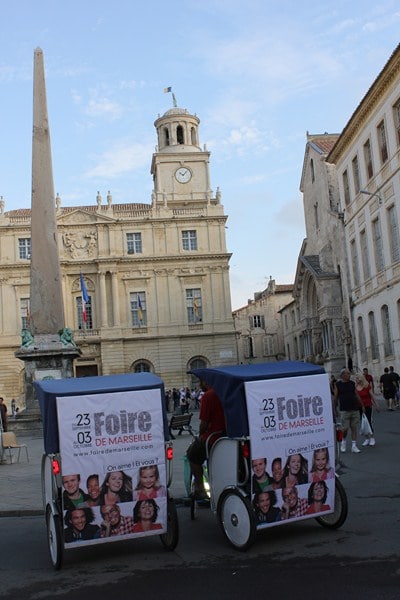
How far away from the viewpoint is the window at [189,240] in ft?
177

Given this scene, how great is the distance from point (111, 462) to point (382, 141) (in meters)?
22.9

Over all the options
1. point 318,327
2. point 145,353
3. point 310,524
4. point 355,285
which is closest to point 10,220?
point 145,353

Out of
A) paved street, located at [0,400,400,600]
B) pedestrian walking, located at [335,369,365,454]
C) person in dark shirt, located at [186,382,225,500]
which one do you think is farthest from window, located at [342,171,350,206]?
person in dark shirt, located at [186,382,225,500]

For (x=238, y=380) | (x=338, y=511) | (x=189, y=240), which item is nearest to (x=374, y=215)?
(x=338, y=511)

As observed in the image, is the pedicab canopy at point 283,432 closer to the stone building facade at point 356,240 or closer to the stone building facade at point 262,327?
the stone building facade at point 356,240

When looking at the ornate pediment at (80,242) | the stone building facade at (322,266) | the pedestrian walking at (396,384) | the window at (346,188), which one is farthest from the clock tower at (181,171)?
the pedestrian walking at (396,384)

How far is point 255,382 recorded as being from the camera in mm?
6531

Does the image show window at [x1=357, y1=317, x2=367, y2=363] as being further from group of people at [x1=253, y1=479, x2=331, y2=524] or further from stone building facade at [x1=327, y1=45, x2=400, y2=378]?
group of people at [x1=253, y1=479, x2=331, y2=524]

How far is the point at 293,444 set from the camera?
668 cm

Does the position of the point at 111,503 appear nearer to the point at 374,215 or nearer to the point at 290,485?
the point at 290,485

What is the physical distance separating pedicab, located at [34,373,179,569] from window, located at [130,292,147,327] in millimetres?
46116

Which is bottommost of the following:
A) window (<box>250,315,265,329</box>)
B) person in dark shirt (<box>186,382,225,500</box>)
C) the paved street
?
the paved street

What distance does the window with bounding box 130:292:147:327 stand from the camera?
52.7 m

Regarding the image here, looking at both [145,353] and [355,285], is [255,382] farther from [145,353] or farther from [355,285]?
[145,353]
